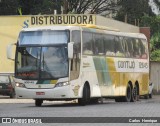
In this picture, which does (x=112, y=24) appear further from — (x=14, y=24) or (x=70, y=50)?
(x=70, y=50)

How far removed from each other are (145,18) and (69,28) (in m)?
42.1

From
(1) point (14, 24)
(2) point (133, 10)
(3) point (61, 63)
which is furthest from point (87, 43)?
(2) point (133, 10)

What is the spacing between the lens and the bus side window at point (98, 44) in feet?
95.6

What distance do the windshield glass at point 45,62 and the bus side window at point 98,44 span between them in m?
2.72

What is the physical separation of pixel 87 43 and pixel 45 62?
2.44 m

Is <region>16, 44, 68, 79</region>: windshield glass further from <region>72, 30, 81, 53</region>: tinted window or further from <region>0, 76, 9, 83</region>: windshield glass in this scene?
<region>0, 76, 9, 83</region>: windshield glass

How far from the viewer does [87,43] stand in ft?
→ 92.7

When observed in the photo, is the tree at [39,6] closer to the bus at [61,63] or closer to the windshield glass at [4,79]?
the windshield glass at [4,79]

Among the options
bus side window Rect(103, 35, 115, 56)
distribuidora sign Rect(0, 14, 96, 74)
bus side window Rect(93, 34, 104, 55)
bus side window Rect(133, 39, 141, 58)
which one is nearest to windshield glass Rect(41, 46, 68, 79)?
bus side window Rect(93, 34, 104, 55)

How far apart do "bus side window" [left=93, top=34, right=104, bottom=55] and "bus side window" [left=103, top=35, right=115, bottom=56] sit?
40cm

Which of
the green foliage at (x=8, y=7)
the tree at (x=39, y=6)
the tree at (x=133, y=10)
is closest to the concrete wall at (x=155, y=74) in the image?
the tree at (x=39, y=6)

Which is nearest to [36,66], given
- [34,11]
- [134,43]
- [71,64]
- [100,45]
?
[71,64]

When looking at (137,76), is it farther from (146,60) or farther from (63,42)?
(63,42)

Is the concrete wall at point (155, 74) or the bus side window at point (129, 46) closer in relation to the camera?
the bus side window at point (129, 46)
